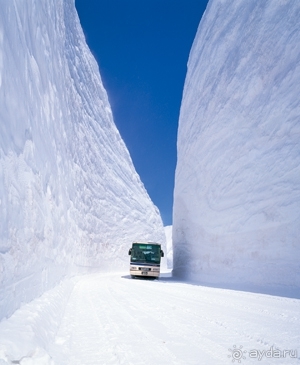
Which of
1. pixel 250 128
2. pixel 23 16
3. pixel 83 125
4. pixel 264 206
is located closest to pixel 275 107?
pixel 250 128

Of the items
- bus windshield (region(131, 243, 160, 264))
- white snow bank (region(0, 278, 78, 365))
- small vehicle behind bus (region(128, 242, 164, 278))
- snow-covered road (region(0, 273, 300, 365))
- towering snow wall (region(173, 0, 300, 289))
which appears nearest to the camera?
white snow bank (region(0, 278, 78, 365))

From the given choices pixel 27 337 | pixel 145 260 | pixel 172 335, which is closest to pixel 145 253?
pixel 145 260

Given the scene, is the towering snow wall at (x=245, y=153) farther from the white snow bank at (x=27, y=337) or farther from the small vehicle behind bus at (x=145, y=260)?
the white snow bank at (x=27, y=337)

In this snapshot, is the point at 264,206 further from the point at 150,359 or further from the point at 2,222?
the point at 2,222

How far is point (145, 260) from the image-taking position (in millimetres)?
13500

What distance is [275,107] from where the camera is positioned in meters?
8.46

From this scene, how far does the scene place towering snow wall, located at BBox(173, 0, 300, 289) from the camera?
742 cm

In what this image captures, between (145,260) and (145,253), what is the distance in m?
0.35

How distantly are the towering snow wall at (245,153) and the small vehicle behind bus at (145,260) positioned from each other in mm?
1558

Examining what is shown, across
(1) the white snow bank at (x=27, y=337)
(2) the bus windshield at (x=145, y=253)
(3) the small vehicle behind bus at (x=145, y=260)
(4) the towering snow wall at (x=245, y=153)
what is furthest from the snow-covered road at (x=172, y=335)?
(2) the bus windshield at (x=145, y=253)

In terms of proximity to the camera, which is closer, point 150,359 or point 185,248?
point 150,359

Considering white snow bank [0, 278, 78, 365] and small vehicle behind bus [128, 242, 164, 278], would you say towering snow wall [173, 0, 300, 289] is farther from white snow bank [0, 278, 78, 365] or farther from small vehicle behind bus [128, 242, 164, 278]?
white snow bank [0, 278, 78, 365]

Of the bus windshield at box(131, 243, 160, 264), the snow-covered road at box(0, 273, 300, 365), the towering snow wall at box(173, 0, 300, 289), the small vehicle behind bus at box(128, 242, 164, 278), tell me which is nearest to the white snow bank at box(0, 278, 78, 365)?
the snow-covered road at box(0, 273, 300, 365)

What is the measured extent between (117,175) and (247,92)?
54.9 ft
